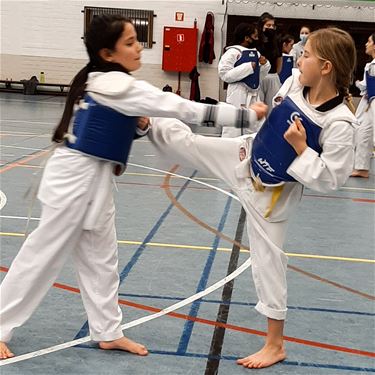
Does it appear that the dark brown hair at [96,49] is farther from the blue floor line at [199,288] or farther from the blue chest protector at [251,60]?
the blue chest protector at [251,60]

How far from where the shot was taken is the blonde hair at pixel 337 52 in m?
2.80

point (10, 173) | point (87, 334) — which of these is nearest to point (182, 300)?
point (87, 334)

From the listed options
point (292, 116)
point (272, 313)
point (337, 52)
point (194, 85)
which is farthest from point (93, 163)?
point (194, 85)

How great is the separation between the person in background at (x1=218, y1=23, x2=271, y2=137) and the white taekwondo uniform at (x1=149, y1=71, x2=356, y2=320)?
4.58m

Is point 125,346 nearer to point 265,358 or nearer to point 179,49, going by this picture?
point 265,358

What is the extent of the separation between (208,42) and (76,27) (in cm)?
337

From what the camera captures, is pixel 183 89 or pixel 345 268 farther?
pixel 183 89

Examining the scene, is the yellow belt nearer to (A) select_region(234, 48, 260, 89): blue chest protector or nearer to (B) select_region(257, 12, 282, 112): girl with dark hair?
(A) select_region(234, 48, 260, 89): blue chest protector

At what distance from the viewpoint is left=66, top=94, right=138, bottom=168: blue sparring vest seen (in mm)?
2742

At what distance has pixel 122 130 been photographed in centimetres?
279

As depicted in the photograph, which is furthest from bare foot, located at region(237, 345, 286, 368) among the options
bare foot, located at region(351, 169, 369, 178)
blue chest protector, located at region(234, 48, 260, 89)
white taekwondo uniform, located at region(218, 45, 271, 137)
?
bare foot, located at region(351, 169, 369, 178)

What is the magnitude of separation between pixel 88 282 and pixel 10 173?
14.0 ft

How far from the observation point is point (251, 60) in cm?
769

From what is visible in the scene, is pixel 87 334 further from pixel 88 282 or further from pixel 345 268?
pixel 345 268
